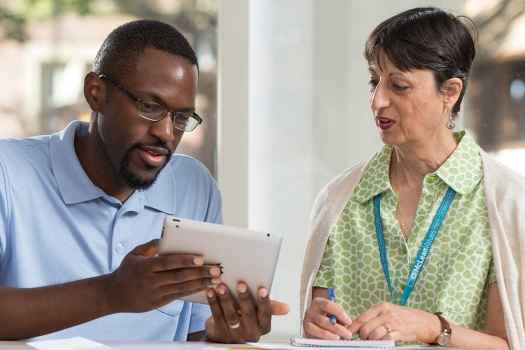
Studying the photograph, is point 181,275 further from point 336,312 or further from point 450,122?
point 450,122

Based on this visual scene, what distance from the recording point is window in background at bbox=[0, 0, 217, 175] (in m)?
5.00

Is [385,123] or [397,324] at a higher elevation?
[385,123]

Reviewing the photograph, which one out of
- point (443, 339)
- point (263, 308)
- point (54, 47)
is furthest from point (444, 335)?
point (54, 47)

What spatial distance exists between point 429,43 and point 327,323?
2.69ft

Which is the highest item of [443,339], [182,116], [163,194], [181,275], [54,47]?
[54,47]

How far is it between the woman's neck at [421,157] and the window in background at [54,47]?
2355mm

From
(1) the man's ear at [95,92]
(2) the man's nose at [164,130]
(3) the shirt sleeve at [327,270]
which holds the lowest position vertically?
(3) the shirt sleeve at [327,270]

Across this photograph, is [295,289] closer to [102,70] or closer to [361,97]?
[361,97]

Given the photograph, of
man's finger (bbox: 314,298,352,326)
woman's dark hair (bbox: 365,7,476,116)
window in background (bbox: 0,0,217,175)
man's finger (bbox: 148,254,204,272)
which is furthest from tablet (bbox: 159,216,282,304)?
window in background (bbox: 0,0,217,175)

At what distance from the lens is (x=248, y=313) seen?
7.52 ft

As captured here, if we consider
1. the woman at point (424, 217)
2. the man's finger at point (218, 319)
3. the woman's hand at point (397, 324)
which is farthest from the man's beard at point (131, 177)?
the woman's hand at point (397, 324)

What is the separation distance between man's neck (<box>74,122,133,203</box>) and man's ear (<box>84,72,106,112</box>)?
7 cm

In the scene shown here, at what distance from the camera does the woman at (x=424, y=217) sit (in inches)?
100

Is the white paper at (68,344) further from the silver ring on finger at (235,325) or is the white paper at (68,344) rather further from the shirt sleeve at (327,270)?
the shirt sleeve at (327,270)
